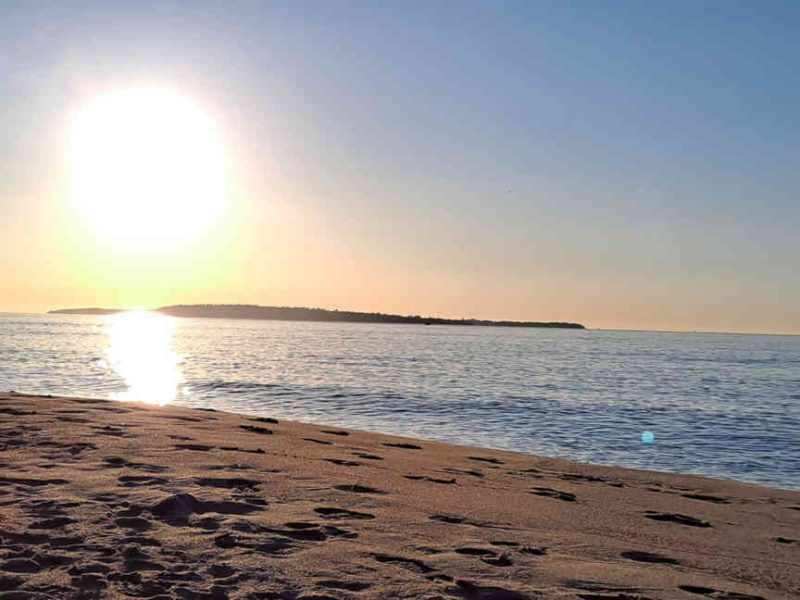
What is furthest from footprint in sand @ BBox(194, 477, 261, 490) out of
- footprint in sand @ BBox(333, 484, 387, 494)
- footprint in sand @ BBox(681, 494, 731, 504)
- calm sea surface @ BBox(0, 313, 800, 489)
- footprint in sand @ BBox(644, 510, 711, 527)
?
calm sea surface @ BBox(0, 313, 800, 489)

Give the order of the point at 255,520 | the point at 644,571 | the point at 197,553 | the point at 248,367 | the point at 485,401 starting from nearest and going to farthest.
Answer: the point at 197,553
the point at 644,571
the point at 255,520
the point at 485,401
the point at 248,367

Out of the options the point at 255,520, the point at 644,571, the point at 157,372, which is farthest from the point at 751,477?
the point at 157,372

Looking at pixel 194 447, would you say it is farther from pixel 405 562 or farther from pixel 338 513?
pixel 405 562

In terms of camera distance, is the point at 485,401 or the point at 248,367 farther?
the point at 248,367

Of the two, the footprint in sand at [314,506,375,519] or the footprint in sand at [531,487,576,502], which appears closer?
the footprint in sand at [314,506,375,519]

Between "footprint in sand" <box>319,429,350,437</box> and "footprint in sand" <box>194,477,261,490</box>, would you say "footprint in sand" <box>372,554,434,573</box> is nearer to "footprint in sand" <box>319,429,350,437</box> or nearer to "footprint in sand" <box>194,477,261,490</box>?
"footprint in sand" <box>194,477,261,490</box>

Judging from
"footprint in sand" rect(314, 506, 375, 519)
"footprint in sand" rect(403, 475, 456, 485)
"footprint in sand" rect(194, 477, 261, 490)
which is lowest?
"footprint in sand" rect(403, 475, 456, 485)

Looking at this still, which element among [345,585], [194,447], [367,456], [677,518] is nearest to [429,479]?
[367,456]

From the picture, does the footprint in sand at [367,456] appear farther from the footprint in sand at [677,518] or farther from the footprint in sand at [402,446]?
the footprint in sand at [677,518]

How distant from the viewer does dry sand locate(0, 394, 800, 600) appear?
527cm

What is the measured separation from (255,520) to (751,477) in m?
10.6

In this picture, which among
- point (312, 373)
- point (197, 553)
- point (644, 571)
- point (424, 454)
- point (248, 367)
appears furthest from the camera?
point (248, 367)

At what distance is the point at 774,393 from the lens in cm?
3231

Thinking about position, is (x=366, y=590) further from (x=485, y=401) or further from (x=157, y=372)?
(x=157, y=372)
